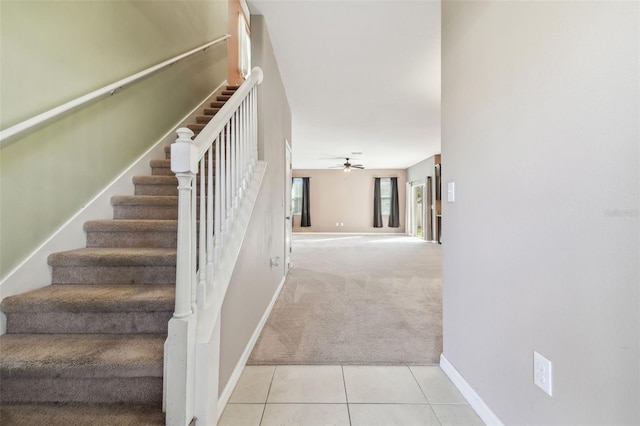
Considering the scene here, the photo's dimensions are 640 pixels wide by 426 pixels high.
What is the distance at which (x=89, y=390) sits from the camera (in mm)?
1152

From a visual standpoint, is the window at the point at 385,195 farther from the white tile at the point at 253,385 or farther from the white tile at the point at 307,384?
the white tile at the point at 253,385

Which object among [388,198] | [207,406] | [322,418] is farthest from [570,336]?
[388,198]

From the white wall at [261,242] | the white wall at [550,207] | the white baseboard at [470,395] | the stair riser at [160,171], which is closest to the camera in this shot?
the white wall at [550,207]

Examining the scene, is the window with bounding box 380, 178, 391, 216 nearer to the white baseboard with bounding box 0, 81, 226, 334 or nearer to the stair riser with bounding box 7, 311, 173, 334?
the white baseboard with bounding box 0, 81, 226, 334

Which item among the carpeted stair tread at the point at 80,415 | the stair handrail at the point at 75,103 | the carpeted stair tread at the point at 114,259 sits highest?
the stair handrail at the point at 75,103

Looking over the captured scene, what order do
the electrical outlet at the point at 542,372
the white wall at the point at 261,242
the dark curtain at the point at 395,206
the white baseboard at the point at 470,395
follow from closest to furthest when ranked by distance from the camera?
the electrical outlet at the point at 542,372, the white baseboard at the point at 470,395, the white wall at the point at 261,242, the dark curtain at the point at 395,206

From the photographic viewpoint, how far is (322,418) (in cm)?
128

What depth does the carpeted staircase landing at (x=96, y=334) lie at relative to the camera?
3.63 feet

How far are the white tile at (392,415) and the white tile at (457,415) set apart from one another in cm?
4

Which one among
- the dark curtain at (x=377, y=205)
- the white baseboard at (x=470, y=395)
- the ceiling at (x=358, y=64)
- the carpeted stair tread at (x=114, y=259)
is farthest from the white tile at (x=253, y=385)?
the dark curtain at (x=377, y=205)

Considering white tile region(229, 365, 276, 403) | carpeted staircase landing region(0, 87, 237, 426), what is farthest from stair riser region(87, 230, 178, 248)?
white tile region(229, 365, 276, 403)

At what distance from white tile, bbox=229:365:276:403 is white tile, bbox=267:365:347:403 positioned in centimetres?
4

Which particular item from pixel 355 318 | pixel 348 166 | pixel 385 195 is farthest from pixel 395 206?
pixel 355 318

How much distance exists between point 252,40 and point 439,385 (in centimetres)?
289
